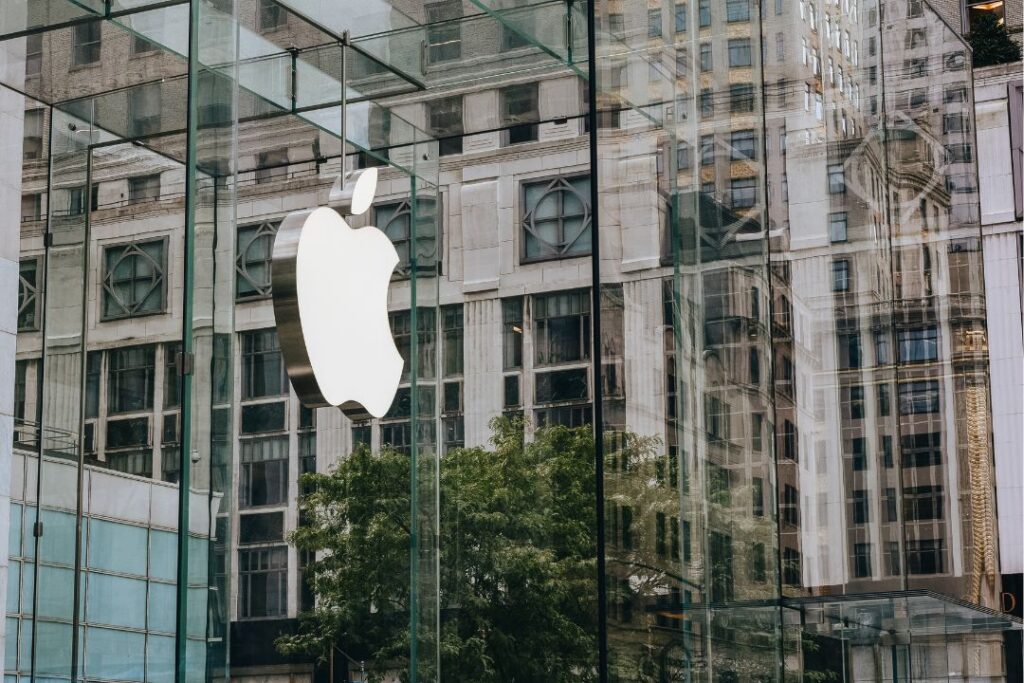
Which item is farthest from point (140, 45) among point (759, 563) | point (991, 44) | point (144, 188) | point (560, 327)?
point (991, 44)

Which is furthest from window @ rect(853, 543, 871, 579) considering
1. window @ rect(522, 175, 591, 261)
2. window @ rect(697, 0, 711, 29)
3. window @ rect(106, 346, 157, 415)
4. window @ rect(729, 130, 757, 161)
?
window @ rect(522, 175, 591, 261)

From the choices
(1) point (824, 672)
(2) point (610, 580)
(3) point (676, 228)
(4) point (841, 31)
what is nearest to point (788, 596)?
(1) point (824, 672)

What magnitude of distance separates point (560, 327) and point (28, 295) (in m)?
16.7

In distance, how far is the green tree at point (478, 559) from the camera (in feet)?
26.9

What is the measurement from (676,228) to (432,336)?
2.01 m

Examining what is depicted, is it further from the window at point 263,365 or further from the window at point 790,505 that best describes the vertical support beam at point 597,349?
the window at point 263,365

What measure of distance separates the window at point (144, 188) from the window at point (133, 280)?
7.6 inches

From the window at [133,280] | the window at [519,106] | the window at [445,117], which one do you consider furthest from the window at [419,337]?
the window at [133,280]

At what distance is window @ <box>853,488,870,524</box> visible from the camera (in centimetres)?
764

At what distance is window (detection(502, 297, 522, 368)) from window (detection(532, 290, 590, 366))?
0.26 meters

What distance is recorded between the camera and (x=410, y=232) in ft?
27.5

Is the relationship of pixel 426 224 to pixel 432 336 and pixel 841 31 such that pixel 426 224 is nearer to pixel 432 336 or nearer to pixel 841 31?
pixel 432 336

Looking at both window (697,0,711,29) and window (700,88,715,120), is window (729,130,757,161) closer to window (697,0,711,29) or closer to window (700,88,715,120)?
window (700,88,715,120)

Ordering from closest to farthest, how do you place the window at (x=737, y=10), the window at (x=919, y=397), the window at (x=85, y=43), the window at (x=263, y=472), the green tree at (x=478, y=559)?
1. the window at (x=263, y=472)
2. the window at (x=85, y=43)
3. the window at (x=737, y=10)
4. the green tree at (x=478, y=559)
5. the window at (x=919, y=397)
